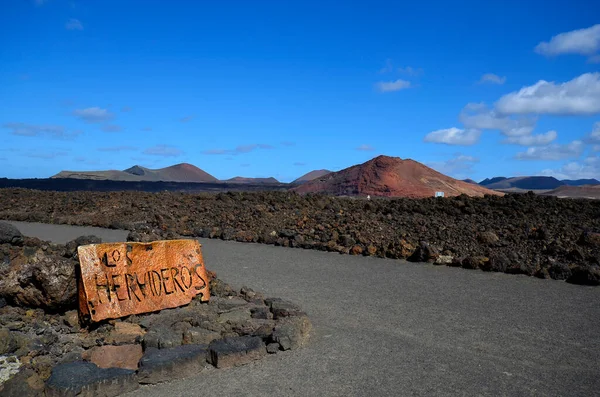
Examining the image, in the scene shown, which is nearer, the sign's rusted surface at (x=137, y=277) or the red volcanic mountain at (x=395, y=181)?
the sign's rusted surface at (x=137, y=277)

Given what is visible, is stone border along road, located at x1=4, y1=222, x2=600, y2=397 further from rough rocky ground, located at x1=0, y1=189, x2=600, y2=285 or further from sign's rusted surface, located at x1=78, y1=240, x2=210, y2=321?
sign's rusted surface, located at x1=78, y1=240, x2=210, y2=321

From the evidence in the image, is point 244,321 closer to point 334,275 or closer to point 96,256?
point 96,256

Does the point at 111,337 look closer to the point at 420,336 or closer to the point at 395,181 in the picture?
the point at 420,336

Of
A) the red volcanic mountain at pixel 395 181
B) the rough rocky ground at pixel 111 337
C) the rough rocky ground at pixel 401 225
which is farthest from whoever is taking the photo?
the red volcanic mountain at pixel 395 181

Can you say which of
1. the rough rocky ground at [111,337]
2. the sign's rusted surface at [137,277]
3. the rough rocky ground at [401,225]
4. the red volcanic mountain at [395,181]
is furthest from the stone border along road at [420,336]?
the red volcanic mountain at [395,181]

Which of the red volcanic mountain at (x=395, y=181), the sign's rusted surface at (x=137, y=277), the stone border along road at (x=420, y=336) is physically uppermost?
the red volcanic mountain at (x=395, y=181)

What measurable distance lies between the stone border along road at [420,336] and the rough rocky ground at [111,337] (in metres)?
0.18

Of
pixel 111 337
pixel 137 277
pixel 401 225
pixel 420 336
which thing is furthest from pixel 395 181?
pixel 111 337

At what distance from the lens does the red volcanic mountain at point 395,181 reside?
19141 mm

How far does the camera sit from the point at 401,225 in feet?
41.0

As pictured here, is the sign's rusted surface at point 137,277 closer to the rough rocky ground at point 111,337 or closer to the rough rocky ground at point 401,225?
the rough rocky ground at point 111,337

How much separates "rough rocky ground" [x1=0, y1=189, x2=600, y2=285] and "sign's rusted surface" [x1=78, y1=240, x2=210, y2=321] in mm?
2333

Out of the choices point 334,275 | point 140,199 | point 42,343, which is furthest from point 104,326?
point 140,199

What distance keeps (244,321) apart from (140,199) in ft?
50.1
